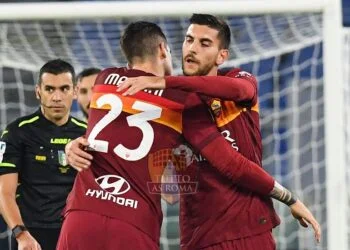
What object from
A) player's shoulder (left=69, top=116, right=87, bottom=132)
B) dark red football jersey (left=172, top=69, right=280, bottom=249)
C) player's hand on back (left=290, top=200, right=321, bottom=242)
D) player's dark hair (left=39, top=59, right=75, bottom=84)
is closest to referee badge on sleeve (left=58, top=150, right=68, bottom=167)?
player's shoulder (left=69, top=116, right=87, bottom=132)

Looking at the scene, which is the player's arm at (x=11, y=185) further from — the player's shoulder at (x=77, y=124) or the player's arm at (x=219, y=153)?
the player's arm at (x=219, y=153)

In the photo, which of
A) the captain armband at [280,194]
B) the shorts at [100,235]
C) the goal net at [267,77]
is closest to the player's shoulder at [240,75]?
the captain armband at [280,194]

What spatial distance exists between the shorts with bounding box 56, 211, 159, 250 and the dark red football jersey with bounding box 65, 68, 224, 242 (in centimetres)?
3

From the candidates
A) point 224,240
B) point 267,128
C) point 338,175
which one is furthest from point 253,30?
point 224,240

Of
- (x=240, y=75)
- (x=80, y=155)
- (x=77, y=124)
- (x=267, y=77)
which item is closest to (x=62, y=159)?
(x=77, y=124)

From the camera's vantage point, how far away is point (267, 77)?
22.2ft

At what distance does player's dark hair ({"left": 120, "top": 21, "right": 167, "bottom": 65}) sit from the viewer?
371 cm

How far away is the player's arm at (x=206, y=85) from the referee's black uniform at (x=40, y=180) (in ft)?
4.00

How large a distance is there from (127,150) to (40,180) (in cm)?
118

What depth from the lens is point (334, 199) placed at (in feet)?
13.4

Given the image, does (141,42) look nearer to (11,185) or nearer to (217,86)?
(217,86)

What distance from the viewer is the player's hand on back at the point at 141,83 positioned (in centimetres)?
Answer: 338

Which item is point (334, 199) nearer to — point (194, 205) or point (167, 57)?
point (194, 205)

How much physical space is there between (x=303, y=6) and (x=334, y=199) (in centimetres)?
84
